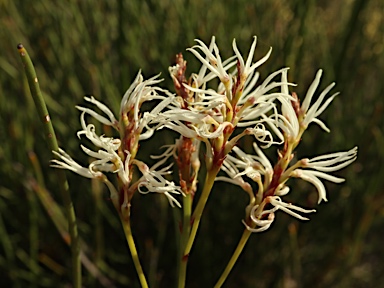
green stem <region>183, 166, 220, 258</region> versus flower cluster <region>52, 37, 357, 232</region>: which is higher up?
flower cluster <region>52, 37, 357, 232</region>

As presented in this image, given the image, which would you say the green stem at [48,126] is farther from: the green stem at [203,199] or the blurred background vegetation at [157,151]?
the blurred background vegetation at [157,151]

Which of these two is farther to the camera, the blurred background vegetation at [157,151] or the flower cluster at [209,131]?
the blurred background vegetation at [157,151]

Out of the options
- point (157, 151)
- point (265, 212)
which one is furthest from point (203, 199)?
point (157, 151)

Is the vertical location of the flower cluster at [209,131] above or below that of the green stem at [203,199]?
above

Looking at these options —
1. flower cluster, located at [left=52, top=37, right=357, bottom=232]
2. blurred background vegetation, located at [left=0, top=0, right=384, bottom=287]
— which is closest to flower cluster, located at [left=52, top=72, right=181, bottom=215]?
flower cluster, located at [left=52, top=37, right=357, bottom=232]

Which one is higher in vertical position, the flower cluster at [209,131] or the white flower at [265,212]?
the flower cluster at [209,131]

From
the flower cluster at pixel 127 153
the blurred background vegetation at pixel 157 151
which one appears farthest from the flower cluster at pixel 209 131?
the blurred background vegetation at pixel 157 151

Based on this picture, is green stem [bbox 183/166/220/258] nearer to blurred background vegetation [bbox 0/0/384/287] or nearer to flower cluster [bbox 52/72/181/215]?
flower cluster [bbox 52/72/181/215]

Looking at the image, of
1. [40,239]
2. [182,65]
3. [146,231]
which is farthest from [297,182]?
[182,65]

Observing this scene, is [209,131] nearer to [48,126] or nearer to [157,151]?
[48,126]
